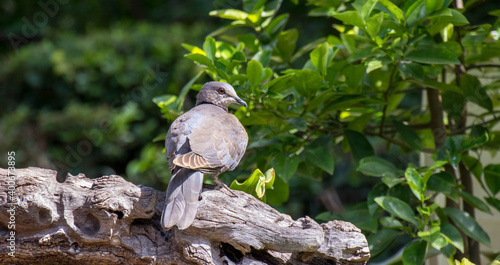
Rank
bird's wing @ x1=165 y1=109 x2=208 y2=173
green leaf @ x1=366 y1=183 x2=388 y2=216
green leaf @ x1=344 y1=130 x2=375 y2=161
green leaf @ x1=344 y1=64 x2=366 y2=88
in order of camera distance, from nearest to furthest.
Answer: bird's wing @ x1=165 y1=109 x2=208 y2=173 < green leaf @ x1=366 y1=183 x2=388 y2=216 < green leaf @ x1=344 y1=64 x2=366 y2=88 < green leaf @ x1=344 y1=130 x2=375 y2=161

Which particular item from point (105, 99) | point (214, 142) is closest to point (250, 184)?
point (214, 142)

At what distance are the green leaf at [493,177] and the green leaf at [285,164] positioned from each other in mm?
739

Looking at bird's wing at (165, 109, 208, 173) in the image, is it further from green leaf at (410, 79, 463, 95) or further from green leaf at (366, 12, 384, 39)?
green leaf at (410, 79, 463, 95)

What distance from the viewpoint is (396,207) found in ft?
6.32

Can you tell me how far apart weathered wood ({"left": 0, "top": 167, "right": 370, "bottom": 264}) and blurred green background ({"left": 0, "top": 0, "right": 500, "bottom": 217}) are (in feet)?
9.72

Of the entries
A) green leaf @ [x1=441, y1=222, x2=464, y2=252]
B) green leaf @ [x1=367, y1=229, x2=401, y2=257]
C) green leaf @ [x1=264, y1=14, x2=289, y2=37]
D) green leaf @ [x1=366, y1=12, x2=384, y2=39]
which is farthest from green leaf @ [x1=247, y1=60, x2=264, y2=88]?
green leaf @ [x1=441, y1=222, x2=464, y2=252]

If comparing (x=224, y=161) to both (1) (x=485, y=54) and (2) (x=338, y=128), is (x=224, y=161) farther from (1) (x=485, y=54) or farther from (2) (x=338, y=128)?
(1) (x=485, y=54)

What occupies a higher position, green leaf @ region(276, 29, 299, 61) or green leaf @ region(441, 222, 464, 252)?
green leaf @ region(276, 29, 299, 61)

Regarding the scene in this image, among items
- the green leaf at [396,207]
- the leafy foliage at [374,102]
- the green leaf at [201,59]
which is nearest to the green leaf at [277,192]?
the leafy foliage at [374,102]

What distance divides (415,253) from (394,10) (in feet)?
2.72

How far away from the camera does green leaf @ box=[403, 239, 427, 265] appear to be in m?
1.94

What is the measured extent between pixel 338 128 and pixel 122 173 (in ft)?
10.7

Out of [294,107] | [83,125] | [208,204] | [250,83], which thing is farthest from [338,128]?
[83,125]

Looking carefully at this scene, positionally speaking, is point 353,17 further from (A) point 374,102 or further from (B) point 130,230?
(B) point 130,230
